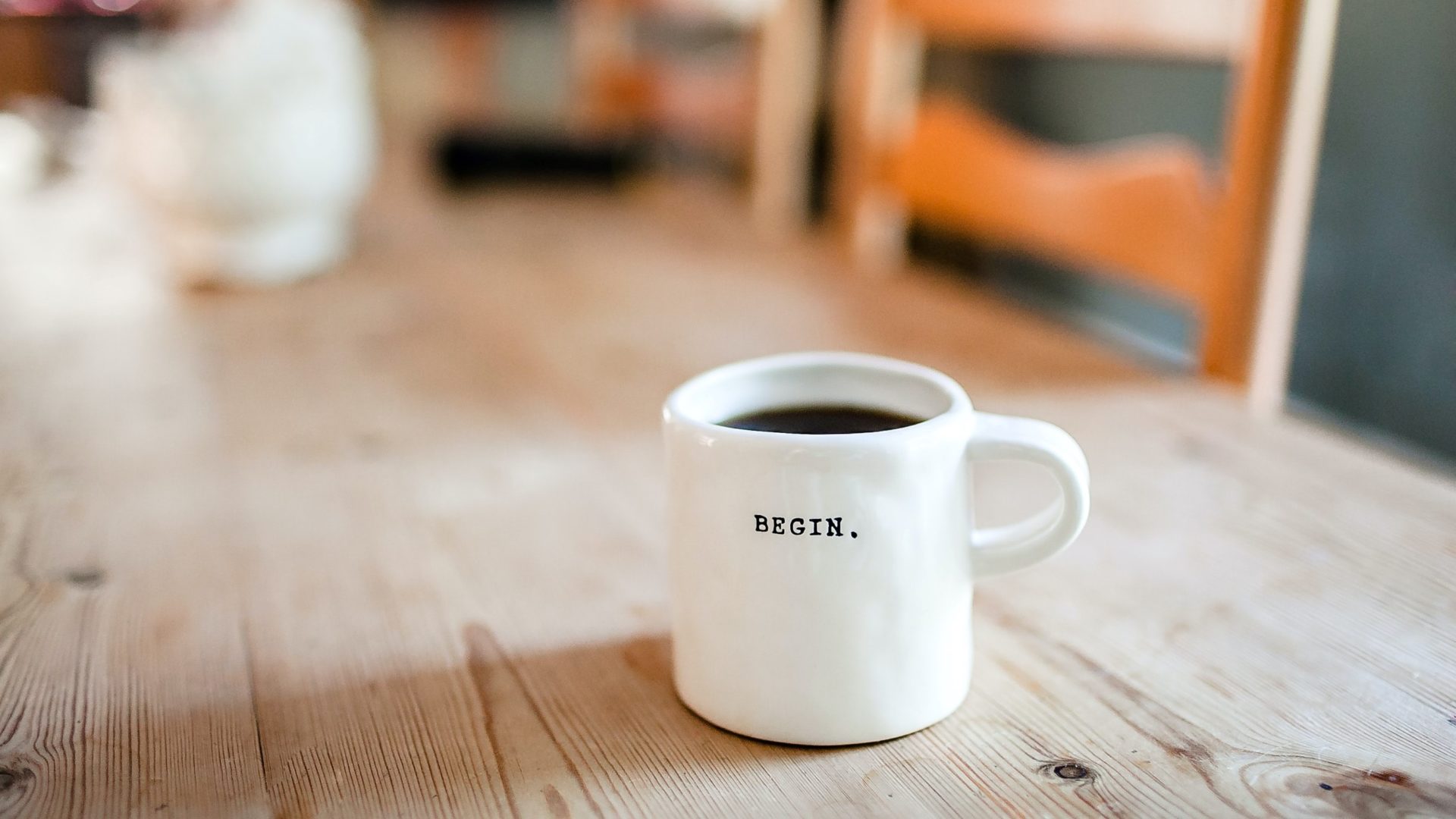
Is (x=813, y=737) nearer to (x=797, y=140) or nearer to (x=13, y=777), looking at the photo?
Answer: (x=13, y=777)

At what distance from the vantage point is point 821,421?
431 mm

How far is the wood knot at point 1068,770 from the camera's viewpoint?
398 millimetres

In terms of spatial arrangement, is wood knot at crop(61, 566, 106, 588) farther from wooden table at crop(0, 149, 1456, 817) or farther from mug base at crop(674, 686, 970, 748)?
mug base at crop(674, 686, 970, 748)

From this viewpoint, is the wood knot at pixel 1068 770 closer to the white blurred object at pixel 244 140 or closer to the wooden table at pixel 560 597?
the wooden table at pixel 560 597

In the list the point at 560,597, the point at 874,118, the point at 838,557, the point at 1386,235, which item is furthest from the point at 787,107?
the point at 838,557

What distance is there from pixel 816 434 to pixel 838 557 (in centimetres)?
4

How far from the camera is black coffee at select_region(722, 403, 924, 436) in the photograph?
0.42 meters

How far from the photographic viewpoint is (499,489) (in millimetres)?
676

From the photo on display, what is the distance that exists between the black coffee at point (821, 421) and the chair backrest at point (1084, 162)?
1.56ft

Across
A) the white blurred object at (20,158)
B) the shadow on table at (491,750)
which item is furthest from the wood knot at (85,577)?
the white blurred object at (20,158)

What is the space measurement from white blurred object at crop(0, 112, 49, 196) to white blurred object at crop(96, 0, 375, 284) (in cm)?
59

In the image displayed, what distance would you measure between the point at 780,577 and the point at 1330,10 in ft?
1.88

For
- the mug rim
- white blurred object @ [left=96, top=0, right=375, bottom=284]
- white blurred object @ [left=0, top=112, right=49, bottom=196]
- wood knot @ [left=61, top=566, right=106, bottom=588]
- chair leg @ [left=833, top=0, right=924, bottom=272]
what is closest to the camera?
Answer: the mug rim

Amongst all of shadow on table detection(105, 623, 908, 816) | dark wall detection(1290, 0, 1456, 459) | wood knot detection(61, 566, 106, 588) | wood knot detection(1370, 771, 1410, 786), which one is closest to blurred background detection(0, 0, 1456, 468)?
dark wall detection(1290, 0, 1456, 459)
